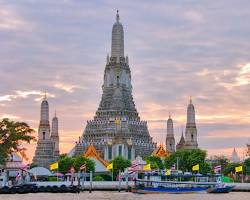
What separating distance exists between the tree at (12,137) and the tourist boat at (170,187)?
16436 mm

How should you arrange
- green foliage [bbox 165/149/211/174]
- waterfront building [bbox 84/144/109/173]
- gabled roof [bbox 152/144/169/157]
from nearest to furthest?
1. green foliage [bbox 165/149/211/174]
2. waterfront building [bbox 84/144/109/173]
3. gabled roof [bbox 152/144/169/157]

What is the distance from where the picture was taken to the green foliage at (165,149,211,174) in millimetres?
150000

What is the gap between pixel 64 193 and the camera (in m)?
91.6

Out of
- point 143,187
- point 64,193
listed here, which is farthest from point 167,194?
point 64,193

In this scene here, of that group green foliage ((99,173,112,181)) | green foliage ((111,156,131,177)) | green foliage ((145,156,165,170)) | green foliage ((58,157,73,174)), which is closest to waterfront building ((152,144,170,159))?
green foliage ((145,156,165,170))

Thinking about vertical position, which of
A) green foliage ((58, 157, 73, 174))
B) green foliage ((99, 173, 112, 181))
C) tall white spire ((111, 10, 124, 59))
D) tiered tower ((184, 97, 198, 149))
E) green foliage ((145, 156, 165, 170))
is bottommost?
green foliage ((99, 173, 112, 181))

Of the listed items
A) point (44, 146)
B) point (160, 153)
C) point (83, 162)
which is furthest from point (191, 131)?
point (83, 162)

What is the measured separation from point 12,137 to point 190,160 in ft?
203

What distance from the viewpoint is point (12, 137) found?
317 feet

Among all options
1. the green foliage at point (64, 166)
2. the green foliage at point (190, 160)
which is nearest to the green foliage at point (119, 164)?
the green foliage at point (64, 166)

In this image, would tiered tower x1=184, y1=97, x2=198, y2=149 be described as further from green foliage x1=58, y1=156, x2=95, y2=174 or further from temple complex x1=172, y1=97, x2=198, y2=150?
green foliage x1=58, y1=156, x2=95, y2=174

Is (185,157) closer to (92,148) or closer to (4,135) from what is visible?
(92,148)

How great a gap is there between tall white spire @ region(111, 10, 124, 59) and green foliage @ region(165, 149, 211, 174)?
45459 millimetres

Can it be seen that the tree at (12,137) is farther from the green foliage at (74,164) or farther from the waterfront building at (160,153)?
the waterfront building at (160,153)
